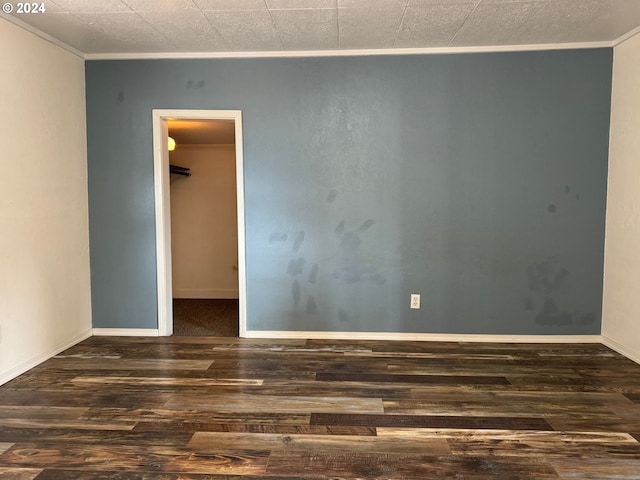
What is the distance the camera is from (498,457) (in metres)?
1.88

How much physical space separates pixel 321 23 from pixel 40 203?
2.35m

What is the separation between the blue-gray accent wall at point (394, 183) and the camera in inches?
131

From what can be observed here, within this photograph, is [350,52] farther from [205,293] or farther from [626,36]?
[205,293]

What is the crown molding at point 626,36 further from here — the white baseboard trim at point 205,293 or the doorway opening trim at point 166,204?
the white baseboard trim at point 205,293

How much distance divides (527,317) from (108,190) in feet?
12.0

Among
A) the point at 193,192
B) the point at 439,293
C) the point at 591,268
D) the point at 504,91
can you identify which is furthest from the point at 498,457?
the point at 193,192

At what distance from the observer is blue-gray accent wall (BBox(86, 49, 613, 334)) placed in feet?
10.9

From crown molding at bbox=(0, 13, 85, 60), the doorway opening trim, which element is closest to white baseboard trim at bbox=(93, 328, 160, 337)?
the doorway opening trim

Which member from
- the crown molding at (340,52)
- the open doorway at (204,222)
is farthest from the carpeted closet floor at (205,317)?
the crown molding at (340,52)

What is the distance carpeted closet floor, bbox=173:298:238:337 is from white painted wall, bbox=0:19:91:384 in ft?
2.76

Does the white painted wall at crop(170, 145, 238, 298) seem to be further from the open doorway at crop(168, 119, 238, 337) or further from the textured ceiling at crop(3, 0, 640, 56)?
the textured ceiling at crop(3, 0, 640, 56)

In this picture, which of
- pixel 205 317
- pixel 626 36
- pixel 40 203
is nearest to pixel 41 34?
pixel 40 203

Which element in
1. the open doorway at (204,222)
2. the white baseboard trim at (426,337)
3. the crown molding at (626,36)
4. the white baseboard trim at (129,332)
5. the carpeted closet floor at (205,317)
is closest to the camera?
the crown molding at (626,36)

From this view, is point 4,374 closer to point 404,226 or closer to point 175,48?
point 175,48
